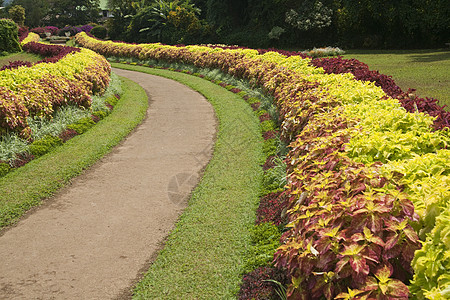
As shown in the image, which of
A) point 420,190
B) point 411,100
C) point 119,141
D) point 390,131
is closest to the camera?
point 420,190

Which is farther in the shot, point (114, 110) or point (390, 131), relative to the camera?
point (114, 110)

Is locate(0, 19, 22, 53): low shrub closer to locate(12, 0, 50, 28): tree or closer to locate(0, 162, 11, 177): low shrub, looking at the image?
locate(0, 162, 11, 177): low shrub

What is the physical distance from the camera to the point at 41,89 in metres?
9.79

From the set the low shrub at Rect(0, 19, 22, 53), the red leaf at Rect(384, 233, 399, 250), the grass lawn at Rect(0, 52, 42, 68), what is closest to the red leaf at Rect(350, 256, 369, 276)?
the red leaf at Rect(384, 233, 399, 250)

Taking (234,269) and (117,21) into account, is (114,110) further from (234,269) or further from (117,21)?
(117,21)

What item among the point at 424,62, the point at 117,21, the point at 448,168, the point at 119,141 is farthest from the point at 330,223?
the point at 117,21

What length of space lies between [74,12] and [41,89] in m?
73.6

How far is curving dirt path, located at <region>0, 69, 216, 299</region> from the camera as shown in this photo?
438 centimetres

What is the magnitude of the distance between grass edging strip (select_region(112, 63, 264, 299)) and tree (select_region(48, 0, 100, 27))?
238 feet

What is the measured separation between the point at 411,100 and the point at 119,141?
620cm

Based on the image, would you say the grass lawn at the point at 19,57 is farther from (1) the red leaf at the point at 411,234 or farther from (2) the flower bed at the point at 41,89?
(1) the red leaf at the point at 411,234

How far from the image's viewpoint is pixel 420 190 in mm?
2992

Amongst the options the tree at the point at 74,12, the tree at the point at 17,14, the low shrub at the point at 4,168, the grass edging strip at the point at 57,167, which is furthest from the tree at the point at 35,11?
the low shrub at the point at 4,168

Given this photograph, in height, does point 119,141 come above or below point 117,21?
below
